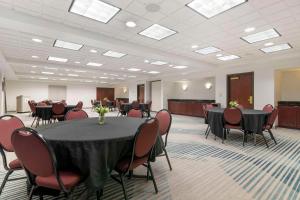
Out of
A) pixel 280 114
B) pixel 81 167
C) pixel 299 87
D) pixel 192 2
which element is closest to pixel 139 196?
pixel 81 167

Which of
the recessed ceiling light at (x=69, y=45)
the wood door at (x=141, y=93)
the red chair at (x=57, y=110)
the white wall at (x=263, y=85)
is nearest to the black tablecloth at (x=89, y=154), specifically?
the recessed ceiling light at (x=69, y=45)

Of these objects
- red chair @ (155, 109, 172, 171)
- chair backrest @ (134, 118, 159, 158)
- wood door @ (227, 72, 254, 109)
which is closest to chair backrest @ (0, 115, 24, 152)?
chair backrest @ (134, 118, 159, 158)

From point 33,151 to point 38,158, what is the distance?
72mm

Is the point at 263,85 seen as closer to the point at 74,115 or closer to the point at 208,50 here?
the point at 208,50

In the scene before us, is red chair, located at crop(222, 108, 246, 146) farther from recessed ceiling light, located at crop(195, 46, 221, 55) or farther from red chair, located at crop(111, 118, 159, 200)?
red chair, located at crop(111, 118, 159, 200)

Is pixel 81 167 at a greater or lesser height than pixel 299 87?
lesser

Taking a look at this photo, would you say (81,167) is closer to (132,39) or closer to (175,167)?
(175,167)

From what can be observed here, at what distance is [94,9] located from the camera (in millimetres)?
3094

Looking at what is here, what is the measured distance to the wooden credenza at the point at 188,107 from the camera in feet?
32.1

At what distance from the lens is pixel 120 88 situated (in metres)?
19.5

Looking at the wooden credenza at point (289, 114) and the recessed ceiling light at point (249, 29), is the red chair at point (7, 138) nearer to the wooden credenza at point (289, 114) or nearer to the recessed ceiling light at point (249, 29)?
the recessed ceiling light at point (249, 29)

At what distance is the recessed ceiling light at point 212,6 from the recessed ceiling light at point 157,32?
0.97m

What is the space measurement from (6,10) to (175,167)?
13.5ft

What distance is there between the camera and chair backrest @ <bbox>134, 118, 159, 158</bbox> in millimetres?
1745
